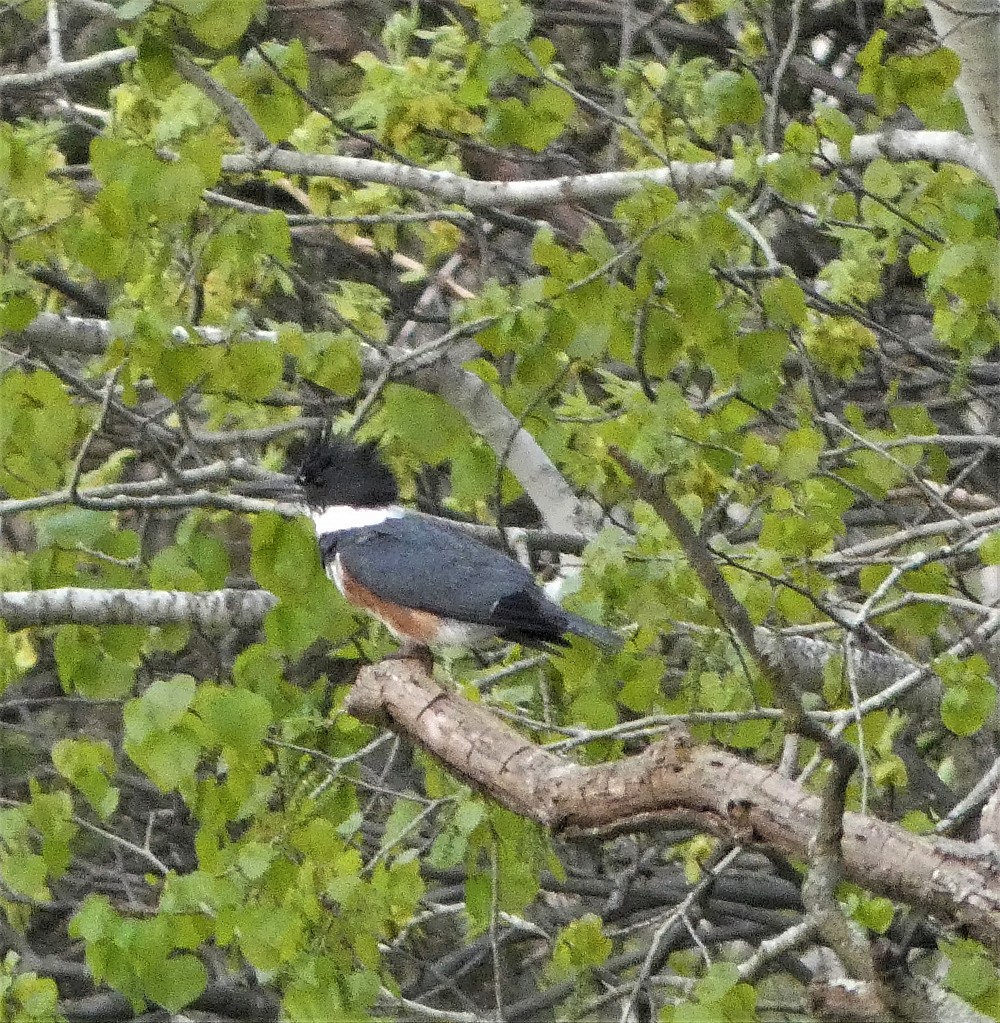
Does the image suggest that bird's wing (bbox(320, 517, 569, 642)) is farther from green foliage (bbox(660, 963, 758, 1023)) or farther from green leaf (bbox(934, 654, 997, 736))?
green foliage (bbox(660, 963, 758, 1023))

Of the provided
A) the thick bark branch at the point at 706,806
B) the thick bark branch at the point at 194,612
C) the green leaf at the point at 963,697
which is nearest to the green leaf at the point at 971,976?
the thick bark branch at the point at 706,806

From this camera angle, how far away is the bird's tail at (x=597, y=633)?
3.09 meters

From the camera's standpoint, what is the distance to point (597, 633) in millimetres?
3092

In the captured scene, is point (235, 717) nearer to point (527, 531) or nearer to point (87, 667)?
point (87, 667)

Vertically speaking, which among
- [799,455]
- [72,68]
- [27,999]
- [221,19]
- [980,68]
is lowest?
[27,999]

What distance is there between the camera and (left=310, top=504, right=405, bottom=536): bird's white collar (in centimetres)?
403

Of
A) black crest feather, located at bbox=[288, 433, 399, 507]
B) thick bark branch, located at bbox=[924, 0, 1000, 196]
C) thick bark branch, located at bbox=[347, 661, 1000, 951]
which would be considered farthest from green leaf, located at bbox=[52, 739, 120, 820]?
thick bark branch, located at bbox=[924, 0, 1000, 196]

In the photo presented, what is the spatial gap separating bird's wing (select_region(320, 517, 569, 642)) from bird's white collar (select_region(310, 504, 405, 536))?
0.05 m

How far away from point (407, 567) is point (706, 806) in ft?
5.48

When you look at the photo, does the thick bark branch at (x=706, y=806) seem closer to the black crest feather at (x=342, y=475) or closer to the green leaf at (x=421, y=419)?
the green leaf at (x=421, y=419)

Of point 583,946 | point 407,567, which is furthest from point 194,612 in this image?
point 583,946

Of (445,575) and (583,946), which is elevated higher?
(445,575)

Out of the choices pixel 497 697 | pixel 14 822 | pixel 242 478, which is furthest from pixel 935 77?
pixel 14 822

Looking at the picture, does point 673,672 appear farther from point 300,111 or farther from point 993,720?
point 300,111
